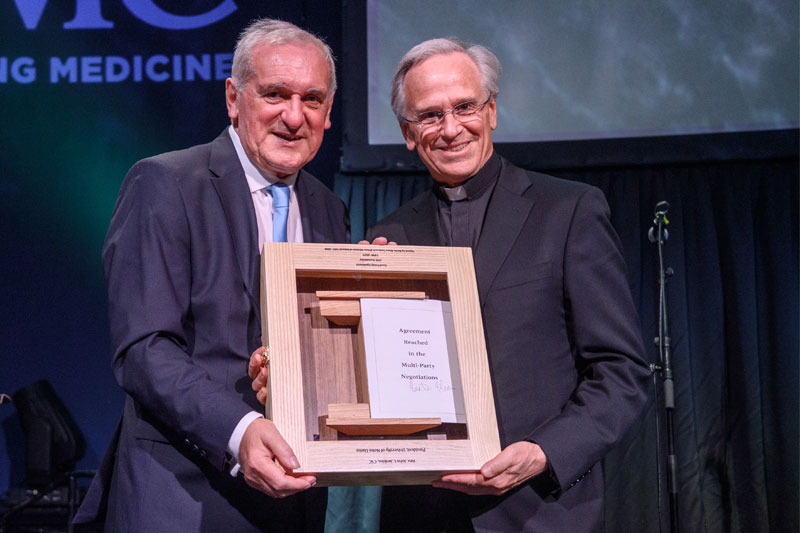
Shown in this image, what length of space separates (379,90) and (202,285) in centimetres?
306

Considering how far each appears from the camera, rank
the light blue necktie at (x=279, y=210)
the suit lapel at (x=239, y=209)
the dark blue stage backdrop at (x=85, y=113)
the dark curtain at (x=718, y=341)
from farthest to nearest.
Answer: the dark blue stage backdrop at (x=85, y=113), the dark curtain at (x=718, y=341), the light blue necktie at (x=279, y=210), the suit lapel at (x=239, y=209)

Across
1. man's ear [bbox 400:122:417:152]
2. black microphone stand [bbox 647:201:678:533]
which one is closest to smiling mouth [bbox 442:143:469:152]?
man's ear [bbox 400:122:417:152]

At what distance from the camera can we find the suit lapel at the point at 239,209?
5.82 feet

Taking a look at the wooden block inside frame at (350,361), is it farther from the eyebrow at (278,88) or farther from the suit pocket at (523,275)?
the eyebrow at (278,88)

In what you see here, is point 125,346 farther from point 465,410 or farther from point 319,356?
point 465,410

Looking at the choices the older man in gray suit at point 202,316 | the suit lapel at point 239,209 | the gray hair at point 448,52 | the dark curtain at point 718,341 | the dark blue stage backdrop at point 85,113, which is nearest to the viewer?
the older man in gray suit at point 202,316

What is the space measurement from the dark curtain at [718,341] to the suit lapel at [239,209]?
2811 millimetres

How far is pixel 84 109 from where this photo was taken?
490 cm

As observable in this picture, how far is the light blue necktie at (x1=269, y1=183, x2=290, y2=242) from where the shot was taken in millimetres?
1938

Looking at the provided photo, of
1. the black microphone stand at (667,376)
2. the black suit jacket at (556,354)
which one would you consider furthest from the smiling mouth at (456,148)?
the black microphone stand at (667,376)

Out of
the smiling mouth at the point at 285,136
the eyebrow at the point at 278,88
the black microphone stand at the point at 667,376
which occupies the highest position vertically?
the eyebrow at the point at 278,88

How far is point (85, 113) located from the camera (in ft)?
16.1

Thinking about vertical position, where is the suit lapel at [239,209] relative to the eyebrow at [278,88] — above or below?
below

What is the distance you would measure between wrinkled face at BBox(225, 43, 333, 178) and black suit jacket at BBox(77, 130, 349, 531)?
15 centimetres
